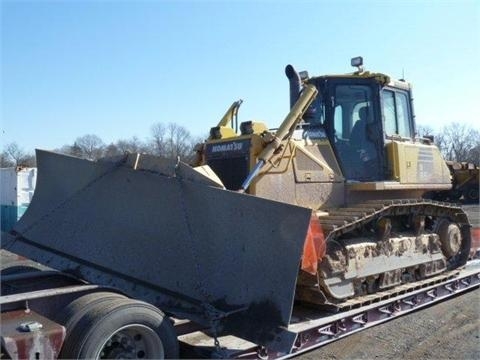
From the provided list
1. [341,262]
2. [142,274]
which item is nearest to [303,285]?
[341,262]

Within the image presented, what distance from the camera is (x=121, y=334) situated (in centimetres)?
414

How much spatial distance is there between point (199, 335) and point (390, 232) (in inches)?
122

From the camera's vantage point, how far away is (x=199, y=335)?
5.62 meters

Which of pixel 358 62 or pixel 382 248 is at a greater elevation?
pixel 358 62

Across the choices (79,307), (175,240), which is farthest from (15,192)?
(79,307)

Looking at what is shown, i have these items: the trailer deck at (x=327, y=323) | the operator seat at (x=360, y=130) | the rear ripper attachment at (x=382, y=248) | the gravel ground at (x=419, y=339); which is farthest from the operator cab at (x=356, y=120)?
the gravel ground at (x=419, y=339)

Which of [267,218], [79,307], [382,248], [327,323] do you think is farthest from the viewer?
[382,248]

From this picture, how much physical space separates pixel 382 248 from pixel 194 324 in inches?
115

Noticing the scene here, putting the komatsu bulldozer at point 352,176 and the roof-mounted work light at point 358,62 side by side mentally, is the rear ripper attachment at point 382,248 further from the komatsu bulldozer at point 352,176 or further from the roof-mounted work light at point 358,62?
the roof-mounted work light at point 358,62

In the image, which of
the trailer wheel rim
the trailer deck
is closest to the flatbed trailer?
the trailer deck

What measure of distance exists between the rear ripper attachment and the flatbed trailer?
182 millimetres

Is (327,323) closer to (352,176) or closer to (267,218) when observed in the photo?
(267,218)

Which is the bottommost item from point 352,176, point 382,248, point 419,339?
point 419,339

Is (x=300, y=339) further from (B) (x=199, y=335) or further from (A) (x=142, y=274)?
(A) (x=142, y=274)
